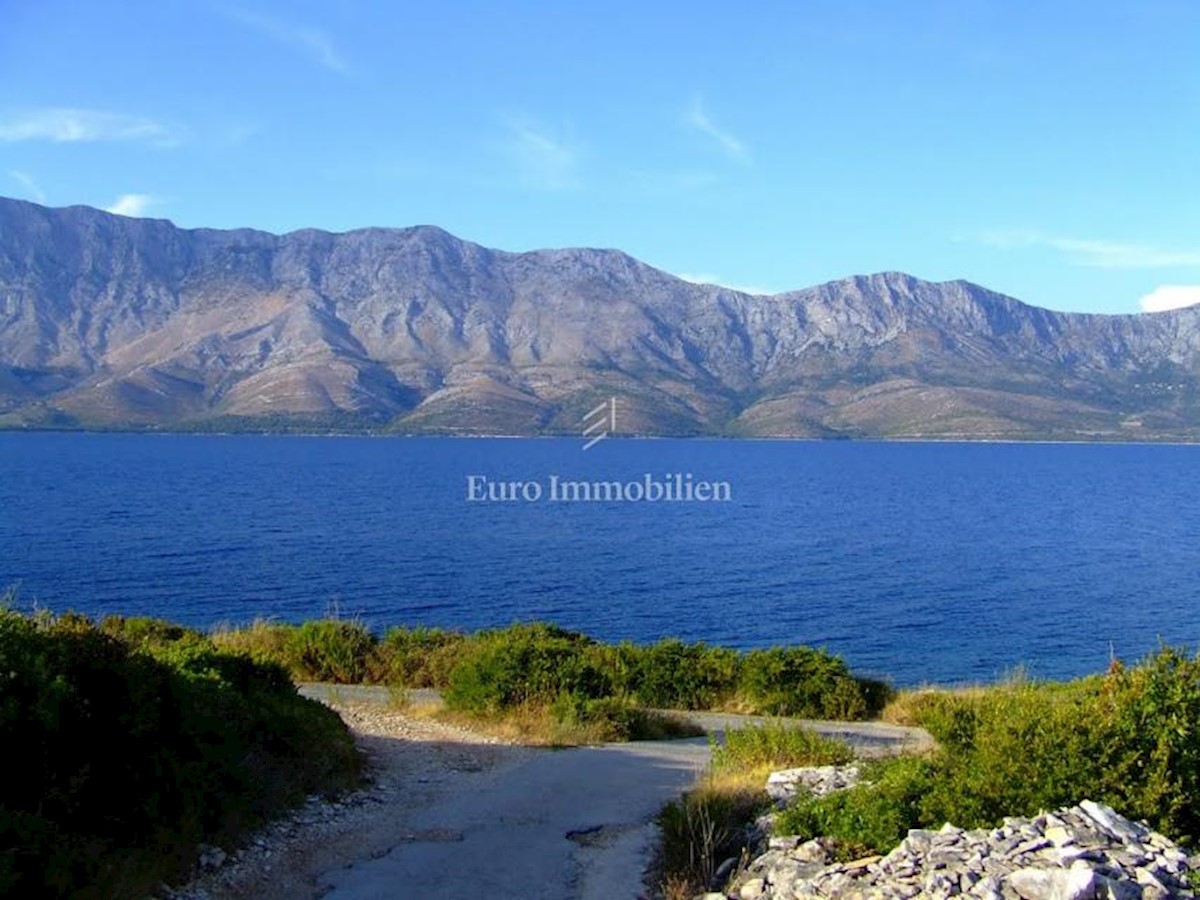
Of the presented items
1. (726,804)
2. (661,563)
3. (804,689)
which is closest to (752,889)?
(726,804)

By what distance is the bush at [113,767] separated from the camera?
728 cm

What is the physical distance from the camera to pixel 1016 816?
8.01m

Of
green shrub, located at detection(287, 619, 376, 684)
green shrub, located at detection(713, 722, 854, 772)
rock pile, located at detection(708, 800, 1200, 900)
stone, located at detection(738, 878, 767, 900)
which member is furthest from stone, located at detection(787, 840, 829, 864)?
green shrub, located at detection(287, 619, 376, 684)

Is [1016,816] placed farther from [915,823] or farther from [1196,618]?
[1196,618]

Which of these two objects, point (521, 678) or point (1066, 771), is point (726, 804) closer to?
point (1066, 771)

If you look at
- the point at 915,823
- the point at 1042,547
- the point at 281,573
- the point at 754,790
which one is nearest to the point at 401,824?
the point at 754,790

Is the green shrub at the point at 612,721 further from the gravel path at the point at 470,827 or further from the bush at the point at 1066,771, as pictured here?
the bush at the point at 1066,771

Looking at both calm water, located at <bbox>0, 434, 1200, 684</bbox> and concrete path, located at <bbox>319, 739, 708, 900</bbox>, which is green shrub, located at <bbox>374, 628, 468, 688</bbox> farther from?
calm water, located at <bbox>0, 434, 1200, 684</bbox>

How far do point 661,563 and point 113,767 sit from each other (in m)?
50.4

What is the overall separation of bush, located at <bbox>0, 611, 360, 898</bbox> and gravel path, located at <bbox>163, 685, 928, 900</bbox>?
1.34 feet

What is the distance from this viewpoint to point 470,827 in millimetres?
10578

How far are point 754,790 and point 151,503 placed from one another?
81.3 m

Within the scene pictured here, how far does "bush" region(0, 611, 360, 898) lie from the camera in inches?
287

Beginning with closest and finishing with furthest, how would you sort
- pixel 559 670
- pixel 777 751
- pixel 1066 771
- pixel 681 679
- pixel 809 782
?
pixel 1066 771, pixel 809 782, pixel 777 751, pixel 559 670, pixel 681 679
